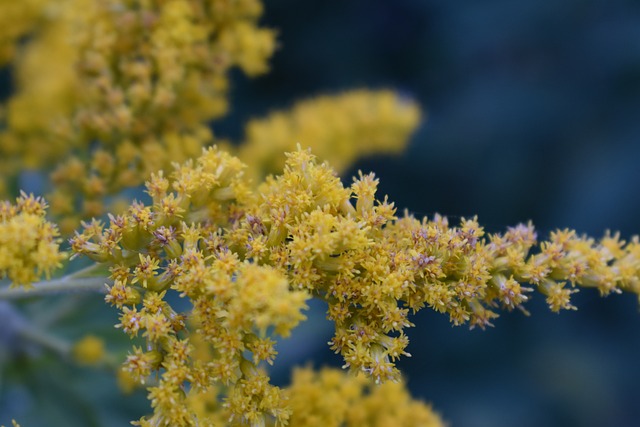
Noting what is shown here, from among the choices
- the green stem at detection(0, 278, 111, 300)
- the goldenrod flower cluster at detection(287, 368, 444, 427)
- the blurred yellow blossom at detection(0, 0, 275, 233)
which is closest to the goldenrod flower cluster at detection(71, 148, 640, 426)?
the green stem at detection(0, 278, 111, 300)

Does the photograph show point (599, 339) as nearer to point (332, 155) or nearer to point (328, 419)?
point (332, 155)

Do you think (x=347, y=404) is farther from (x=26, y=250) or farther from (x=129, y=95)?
(x=129, y=95)

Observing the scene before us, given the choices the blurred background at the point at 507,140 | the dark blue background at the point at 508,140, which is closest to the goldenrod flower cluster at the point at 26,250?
the dark blue background at the point at 508,140

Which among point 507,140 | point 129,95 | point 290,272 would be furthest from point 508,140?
point 290,272

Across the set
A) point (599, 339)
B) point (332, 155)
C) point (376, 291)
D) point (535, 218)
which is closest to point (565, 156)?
point (535, 218)

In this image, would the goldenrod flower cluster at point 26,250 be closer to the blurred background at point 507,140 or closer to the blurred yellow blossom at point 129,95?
the blurred yellow blossom at point 129,95

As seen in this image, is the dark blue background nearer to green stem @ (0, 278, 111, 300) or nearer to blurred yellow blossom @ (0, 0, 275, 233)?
blurred yellow blossom @ (0, 0, 275, 233)
